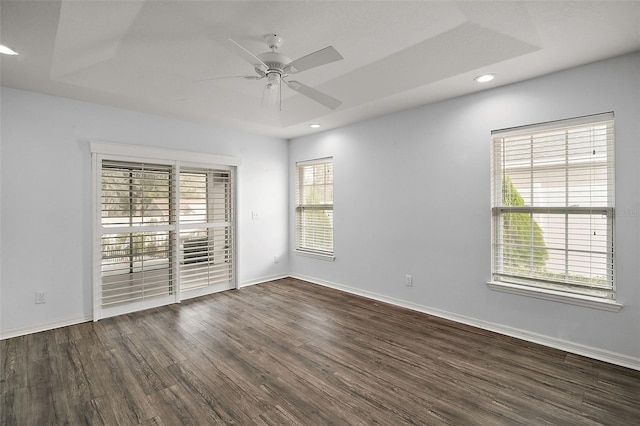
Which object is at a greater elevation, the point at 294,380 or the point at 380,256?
the point at 380,256

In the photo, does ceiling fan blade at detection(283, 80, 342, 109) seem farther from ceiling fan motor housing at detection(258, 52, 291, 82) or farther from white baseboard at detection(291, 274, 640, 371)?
white baseboard at detection(291, 274, 640, 371)

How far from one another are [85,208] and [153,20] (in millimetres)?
2522

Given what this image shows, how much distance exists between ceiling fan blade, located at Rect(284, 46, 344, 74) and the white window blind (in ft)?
9.40

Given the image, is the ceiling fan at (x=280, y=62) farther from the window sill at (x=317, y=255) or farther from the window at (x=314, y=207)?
the window sill at (x=317, y=255)

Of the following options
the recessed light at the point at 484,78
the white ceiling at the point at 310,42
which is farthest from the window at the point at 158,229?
the recessed light at the point at 484,78

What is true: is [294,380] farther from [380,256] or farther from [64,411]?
[380,256]

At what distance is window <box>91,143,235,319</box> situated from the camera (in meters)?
3.75

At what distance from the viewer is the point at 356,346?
295 cm

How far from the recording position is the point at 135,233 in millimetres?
3943

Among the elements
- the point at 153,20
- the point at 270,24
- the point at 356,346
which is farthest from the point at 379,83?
the point at 356,346

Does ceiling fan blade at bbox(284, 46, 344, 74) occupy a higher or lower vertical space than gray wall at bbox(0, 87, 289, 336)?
higher

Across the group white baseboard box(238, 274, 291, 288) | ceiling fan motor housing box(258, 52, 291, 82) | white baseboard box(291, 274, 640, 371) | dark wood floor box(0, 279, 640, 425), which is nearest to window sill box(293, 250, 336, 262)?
white baseboard box(238, 274, 291, 288)

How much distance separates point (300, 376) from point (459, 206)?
2.45 meters

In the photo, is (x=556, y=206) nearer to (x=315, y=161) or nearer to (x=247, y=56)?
(x=247, y=56)
